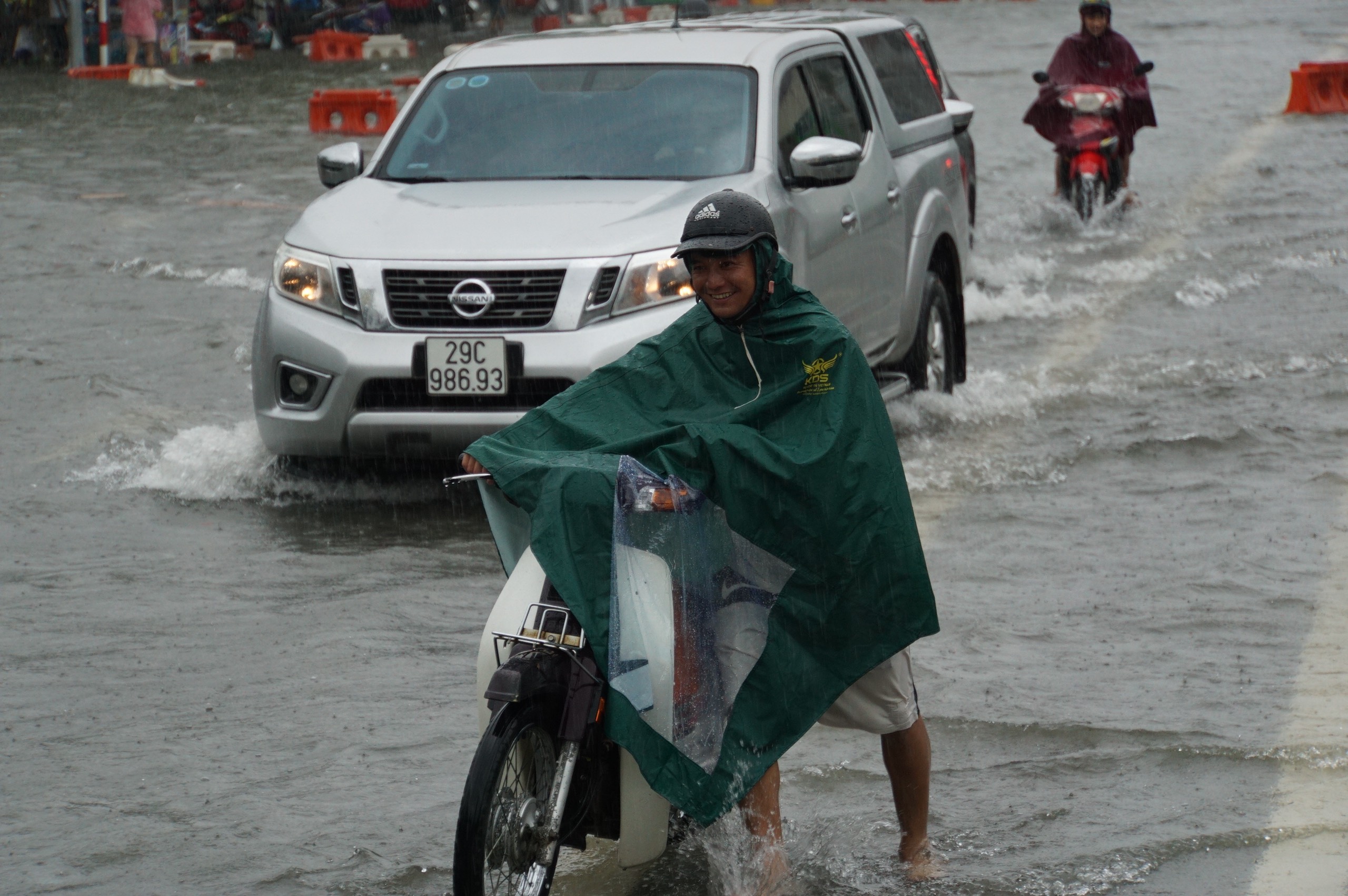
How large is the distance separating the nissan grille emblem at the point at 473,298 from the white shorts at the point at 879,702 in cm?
315

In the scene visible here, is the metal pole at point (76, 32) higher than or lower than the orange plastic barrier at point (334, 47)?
higher

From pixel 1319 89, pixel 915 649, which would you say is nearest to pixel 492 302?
pixel 915 649

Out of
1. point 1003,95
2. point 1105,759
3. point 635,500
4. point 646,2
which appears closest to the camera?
point 635,500

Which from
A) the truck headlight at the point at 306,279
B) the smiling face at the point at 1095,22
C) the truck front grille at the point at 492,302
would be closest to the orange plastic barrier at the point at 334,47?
the smiling face at the point at 1095,22

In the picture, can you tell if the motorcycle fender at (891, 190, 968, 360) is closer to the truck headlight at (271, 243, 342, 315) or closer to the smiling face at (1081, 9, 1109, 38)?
the truck headlight at (271, 243, 342, 315)

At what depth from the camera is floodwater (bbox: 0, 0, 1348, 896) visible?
428 centimetres

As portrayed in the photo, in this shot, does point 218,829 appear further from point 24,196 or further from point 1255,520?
point 24,196

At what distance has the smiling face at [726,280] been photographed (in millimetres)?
3732

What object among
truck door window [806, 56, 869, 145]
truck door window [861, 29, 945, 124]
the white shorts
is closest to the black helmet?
the white shorts

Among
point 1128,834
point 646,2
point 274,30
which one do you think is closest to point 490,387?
point 1128,834

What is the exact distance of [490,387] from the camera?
6668 millimetres

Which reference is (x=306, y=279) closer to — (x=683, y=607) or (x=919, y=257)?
(x=919, y=257)

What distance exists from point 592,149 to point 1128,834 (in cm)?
417

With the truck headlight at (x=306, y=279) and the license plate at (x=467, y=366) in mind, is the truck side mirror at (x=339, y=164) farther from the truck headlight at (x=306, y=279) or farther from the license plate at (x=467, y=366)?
the license plate at (x=467, y=366)
